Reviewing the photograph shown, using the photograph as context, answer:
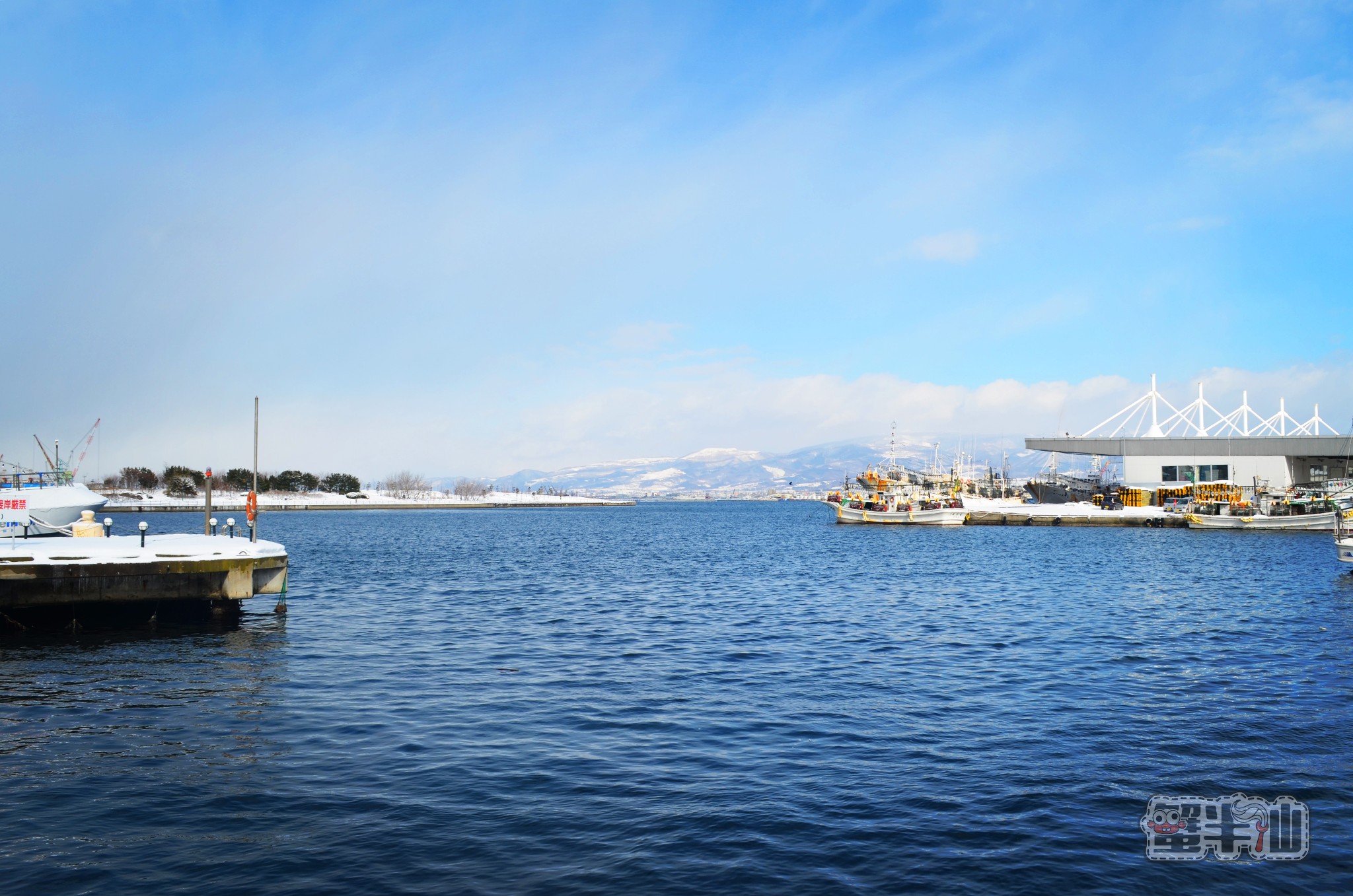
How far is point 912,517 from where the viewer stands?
386 ft

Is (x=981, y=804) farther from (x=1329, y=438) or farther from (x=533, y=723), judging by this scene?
(x=1329, y=438)

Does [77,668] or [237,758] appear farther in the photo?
[77,668]

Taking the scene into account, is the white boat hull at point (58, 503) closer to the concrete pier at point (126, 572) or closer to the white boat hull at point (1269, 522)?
the concrete pier at point (126, 572)

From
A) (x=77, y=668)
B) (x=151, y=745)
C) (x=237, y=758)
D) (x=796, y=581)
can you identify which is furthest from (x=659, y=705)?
(x=796, y=581)

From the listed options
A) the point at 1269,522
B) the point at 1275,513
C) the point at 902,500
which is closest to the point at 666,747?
the point at 1269,522

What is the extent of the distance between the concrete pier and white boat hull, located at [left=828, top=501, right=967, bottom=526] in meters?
97.2

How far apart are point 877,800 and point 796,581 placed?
116 feet

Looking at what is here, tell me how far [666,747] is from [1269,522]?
105862mm

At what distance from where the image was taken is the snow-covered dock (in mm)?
112875

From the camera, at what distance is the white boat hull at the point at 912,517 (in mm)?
115188

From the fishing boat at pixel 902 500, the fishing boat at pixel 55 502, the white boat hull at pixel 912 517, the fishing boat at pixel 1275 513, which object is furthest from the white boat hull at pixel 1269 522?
the fishing boat at pixel 55 502

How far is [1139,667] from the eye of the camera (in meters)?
23.0

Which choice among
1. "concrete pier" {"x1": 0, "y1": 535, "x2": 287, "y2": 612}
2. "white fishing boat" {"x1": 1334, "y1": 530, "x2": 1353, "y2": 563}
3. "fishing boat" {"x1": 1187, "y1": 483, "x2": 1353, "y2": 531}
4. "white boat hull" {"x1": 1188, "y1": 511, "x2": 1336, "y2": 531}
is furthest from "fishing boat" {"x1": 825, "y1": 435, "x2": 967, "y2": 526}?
"concrete pier" {"x1": 0, "y1": 535, "x2": 287, "y2": 612}

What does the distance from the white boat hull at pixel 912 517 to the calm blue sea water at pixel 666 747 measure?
8042 cm
